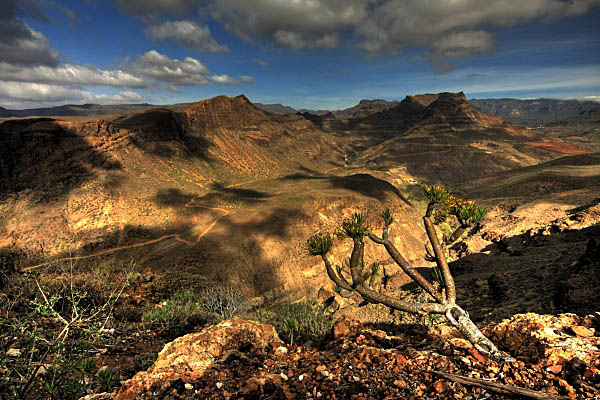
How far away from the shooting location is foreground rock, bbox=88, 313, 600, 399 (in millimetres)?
4652

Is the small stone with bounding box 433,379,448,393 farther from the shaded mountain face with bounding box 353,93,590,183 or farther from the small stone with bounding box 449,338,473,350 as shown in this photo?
the shaded mountain face with bounding box 353,93,590,183

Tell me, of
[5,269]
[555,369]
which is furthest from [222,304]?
[555,369]

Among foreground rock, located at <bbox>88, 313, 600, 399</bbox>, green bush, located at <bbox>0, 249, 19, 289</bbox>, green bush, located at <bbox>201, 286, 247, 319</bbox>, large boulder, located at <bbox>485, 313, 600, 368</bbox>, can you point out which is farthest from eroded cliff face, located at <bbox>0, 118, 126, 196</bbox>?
large boulder, located at <bbox>485, 313, 600, 368</bbox>

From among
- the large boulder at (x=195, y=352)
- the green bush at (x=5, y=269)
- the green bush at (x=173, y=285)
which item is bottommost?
the green bush at (x=173, y=285)

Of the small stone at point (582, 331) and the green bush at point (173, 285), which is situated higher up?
the small stone at point (582, 331)

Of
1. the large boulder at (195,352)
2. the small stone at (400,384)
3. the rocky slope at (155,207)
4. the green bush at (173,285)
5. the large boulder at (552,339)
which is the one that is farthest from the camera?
the rocky slope at (155,207)

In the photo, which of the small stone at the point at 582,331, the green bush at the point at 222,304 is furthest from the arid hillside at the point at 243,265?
the green bush at the point at 222,304

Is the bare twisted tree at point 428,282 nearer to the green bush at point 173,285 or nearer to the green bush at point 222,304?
the green bush at point 222,304

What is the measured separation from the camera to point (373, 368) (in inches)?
226

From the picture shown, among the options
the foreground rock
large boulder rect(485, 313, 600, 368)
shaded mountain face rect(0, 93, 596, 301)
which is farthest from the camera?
shaded mountain face rect(0, 93, 596, 301)

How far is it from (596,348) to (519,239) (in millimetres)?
24754

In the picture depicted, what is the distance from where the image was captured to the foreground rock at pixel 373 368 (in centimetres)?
465

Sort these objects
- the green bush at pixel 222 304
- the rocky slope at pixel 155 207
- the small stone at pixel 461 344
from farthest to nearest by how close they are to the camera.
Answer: the rocky slope at pixel 155 207
the green bush at pixel 222 304
the small stone at pixel 461 344

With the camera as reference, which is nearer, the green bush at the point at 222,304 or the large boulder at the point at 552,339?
the large boulder at the point at 552,339
